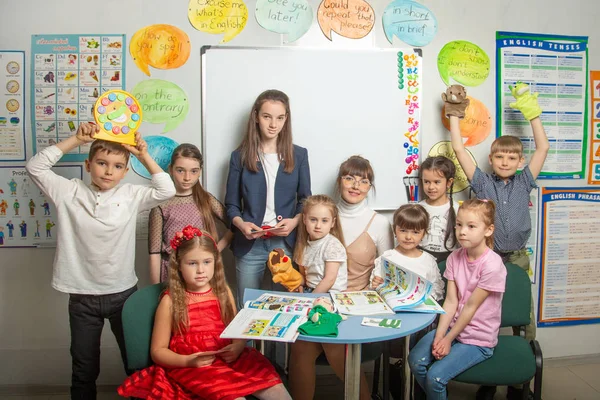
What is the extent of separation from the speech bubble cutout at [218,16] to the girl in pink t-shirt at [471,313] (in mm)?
1636

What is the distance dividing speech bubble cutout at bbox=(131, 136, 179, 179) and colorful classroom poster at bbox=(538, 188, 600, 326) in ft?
7.90

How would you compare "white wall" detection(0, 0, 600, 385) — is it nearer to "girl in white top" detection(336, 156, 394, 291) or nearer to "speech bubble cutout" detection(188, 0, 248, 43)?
"speech bubble cutout" detection(188, 0, 248, 43)

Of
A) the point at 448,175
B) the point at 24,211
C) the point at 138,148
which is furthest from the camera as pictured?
the point at 24,211

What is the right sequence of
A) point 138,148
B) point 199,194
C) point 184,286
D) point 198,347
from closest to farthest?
point 198,347 → point 184,286 → point 138,148 → point 199,194

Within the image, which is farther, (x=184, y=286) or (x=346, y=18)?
(x=346, y=18)

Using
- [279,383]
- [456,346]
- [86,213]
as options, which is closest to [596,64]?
[456,346]

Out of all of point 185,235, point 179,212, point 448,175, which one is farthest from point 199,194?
point 448,175

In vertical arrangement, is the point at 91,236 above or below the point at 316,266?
above

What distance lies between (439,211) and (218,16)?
1.71 meters

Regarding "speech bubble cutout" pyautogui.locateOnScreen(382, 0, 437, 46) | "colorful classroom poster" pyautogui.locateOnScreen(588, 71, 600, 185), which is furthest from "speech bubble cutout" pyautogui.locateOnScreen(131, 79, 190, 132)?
"colorful classroom poster" pyautogui.locateOnScreen(588, 71, 600, 185)

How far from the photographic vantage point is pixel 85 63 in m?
2.45

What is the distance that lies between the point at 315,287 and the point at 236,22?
5.23ft

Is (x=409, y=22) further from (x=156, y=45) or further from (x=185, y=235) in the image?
(x=185, y=235)

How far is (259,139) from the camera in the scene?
2.34 meters
